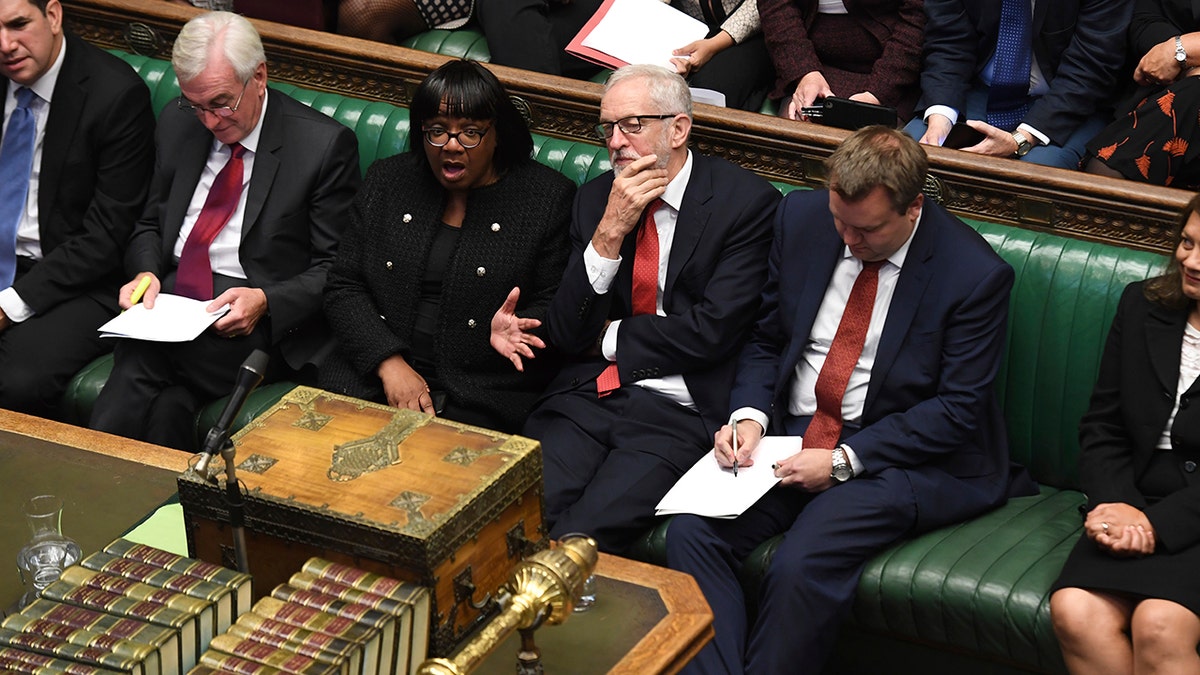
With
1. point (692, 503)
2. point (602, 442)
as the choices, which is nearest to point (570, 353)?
point (602, 442)

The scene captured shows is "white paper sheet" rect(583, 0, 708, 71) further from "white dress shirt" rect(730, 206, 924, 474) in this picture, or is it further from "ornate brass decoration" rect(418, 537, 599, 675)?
"ornate brass decoration" rect(418, 537, 599, 675)

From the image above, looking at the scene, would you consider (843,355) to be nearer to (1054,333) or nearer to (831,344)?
(831,344)

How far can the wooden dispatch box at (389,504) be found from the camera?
2697 mm

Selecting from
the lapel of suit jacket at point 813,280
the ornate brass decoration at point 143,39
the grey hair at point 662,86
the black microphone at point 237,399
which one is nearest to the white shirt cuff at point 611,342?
→ the lapel of suit jacket at point 813,280

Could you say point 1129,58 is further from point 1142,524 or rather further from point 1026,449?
point 1142,524

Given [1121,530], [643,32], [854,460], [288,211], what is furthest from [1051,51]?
[288,211]

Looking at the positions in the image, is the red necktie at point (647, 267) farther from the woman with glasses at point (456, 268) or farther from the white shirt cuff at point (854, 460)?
the white shirt cuff at point (854, 460)

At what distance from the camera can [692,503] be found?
11.8 feet

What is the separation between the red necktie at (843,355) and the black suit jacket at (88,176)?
212 centimetres

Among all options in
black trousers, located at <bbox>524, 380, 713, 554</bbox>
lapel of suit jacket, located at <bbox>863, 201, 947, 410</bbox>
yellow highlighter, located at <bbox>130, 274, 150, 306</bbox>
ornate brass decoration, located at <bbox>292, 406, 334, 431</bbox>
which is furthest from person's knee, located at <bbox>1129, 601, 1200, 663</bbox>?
yellow highlighter, located at <bbox>130, 274, 150, 306</bbox>

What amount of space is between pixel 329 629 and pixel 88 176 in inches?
97.4

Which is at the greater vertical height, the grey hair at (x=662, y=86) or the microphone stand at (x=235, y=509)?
the grey hair at (x=662, y=86)

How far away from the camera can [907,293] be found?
3.59 metres

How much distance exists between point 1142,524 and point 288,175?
238 centimetres
